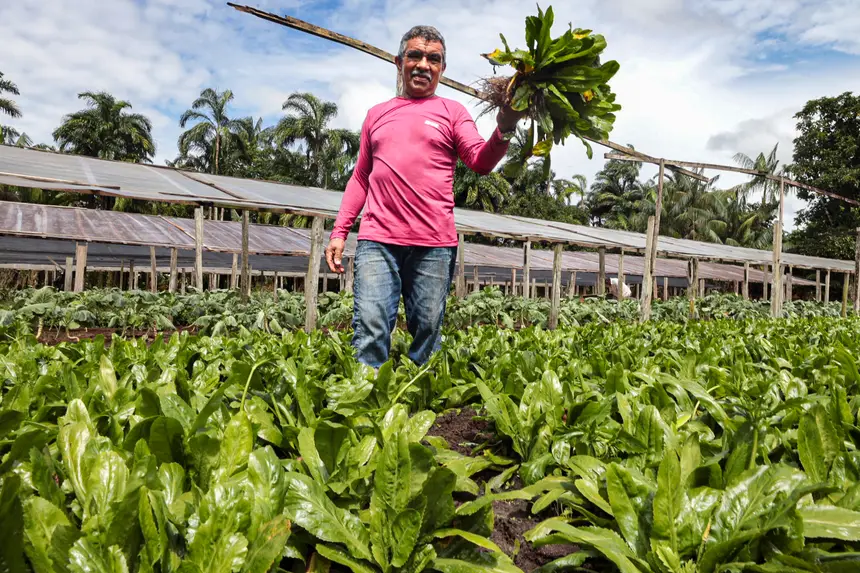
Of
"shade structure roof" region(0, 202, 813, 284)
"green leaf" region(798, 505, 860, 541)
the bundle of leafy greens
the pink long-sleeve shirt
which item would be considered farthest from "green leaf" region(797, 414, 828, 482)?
"shade structure roof" region(0, 202, 813, 284)

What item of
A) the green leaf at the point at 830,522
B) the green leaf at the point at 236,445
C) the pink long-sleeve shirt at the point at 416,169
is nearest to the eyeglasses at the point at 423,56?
the pink long-sleeve shirt at the point at 416,169

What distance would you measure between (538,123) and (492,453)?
1200 mm

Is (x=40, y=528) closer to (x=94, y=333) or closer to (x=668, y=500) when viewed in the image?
(x=668, y=500)

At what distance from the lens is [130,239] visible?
15875mm

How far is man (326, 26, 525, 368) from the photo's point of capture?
3.22 m

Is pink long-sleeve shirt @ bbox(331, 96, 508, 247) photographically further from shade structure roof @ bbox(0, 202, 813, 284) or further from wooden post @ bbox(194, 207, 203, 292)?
shade structure roof @ bbox(0, 202, 813, 284)

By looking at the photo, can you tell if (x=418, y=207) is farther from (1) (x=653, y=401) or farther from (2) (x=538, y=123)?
(1) (x=653, y=401)

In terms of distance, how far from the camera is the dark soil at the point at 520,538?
58.2 inches

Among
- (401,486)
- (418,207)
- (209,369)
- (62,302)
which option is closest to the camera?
(401,486)

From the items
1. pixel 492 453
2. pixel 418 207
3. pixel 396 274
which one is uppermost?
pixel 418 207

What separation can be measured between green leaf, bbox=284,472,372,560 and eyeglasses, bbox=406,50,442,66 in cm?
236

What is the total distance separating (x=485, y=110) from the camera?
2713 millimetres

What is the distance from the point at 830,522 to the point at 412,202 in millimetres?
2354

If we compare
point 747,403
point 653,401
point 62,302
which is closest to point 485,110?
point 653,401
